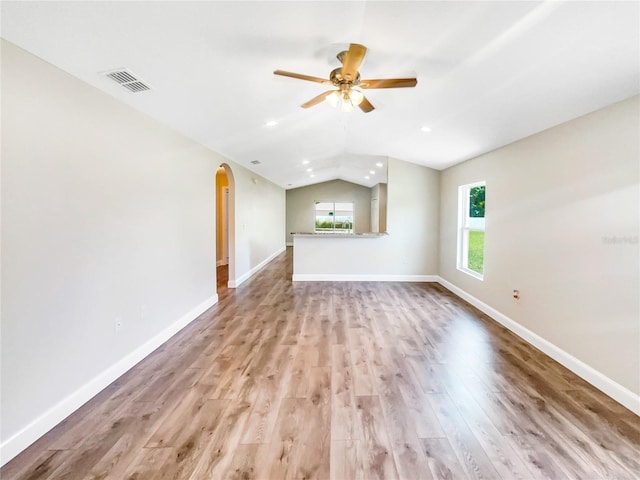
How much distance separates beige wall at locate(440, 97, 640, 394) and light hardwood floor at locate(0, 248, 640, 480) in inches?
13.4

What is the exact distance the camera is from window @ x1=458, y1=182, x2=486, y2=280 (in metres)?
4.58

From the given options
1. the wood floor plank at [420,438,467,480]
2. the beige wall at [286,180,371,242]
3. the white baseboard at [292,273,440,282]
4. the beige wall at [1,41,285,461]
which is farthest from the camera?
the beige wall at [286,180,371,242]

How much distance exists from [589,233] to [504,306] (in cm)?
152

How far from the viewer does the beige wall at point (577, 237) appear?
2180 mm

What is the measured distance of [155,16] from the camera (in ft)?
5.33

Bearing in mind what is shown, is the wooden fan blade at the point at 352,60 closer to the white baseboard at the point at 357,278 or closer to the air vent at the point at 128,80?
the air vent at the point at 128,80

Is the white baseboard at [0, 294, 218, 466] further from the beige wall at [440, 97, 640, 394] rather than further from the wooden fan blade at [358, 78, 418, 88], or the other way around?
the beige wall at [440, 97, 640, 394]

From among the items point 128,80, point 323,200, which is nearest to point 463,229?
point 128,80

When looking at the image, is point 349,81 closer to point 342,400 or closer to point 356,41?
point 356,41

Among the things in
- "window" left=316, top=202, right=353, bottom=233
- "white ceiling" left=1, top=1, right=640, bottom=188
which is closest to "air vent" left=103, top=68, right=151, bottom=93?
"white ceiling" left=1, top=1, right=640, bottom=188

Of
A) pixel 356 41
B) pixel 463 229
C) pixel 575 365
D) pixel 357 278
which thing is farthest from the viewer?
pixel 357 278

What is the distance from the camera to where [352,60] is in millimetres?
2006

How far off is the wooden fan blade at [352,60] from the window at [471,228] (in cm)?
304

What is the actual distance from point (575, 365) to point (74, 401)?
3.88 m
